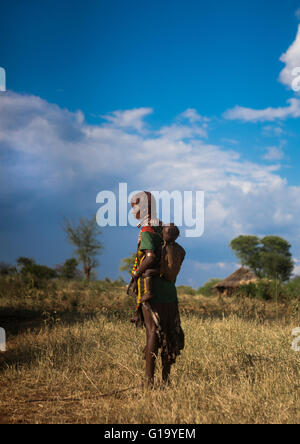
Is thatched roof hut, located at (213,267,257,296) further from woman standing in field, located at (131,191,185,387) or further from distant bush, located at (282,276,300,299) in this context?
woman standing in field, located at (131,191,185,387)

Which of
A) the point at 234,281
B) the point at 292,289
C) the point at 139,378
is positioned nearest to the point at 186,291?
the point at 234,281

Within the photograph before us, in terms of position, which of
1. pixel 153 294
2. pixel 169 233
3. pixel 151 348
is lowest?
pixel 151 348

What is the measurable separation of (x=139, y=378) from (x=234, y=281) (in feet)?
54.8

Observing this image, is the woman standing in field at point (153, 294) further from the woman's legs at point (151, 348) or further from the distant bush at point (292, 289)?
the distant bush at point (292, 289)

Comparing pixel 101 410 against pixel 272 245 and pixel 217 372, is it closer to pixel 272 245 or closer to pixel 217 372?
pixel 217 372

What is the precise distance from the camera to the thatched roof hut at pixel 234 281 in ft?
69.2

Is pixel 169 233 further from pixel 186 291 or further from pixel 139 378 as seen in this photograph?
pixel 186 291

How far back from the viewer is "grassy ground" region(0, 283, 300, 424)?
173 inches

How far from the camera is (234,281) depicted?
21.7 m
